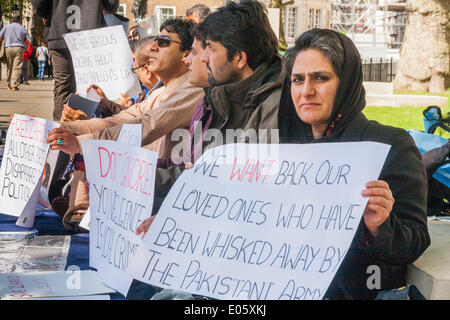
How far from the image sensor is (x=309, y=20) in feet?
187

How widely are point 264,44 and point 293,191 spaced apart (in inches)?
44.6

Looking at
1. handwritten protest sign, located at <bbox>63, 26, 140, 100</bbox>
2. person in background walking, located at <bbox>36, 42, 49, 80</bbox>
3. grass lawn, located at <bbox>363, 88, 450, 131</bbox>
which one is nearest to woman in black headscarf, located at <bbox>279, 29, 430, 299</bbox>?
handwritten protest sign, located at <bbox>63, 26, 140, 100</bbox>

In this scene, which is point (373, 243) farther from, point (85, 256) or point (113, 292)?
point (85, 256)

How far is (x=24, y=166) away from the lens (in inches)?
184

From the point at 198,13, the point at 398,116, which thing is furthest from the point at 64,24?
the point at 398,116

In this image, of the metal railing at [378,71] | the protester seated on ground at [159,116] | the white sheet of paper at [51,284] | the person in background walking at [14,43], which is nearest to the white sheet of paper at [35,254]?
the white sheet of paper at [51,284]

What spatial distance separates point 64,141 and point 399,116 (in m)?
8.66

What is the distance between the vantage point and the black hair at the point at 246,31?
346 centimetres

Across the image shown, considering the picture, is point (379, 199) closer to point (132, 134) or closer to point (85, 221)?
point (132, 134)

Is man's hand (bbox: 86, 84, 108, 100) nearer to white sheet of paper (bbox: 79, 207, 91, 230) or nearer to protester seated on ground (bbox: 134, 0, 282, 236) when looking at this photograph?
white sheet of paper (bbox: 79, 207, 91, 230)

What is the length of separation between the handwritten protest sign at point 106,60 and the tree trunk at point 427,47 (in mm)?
13287

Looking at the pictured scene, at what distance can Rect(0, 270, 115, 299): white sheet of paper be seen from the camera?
3.08 m

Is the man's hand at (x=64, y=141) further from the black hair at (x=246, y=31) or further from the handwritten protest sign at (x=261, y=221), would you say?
the handwritten protest sign at (x=261, y=221)
